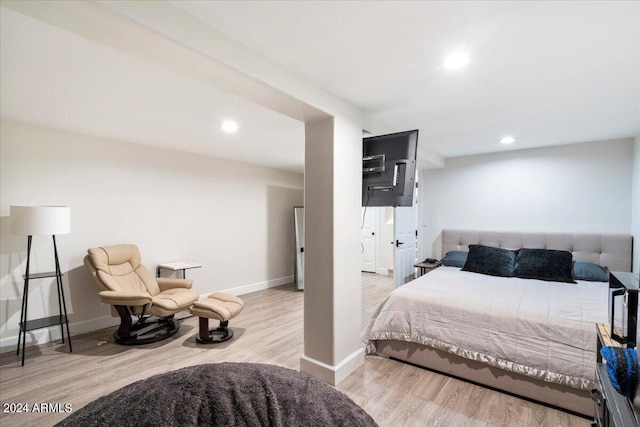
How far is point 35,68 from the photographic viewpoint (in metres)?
1.94

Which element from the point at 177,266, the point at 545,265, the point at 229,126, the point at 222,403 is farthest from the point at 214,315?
the point at 545,265

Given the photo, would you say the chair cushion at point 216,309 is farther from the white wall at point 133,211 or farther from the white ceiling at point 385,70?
the white ceiling at point 385,70

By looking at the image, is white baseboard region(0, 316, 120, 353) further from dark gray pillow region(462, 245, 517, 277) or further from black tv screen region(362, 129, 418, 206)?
dark gray pillow region(462, 245, 517, 277)

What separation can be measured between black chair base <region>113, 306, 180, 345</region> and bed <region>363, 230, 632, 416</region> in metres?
2.35

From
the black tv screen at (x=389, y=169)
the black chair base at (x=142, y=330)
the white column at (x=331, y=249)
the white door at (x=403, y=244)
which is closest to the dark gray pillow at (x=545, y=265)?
the white door at (x=403, y=244)

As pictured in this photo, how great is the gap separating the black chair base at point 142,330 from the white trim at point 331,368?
1854mm

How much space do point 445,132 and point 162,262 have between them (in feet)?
13.9

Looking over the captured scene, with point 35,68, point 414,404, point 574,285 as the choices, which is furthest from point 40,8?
point 574,285

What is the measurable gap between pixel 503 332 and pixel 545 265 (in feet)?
5.92

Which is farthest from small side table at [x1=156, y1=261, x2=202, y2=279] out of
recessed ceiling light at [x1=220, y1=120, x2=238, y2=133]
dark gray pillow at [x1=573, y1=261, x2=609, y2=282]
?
dark gray pillow at [x1=573, y1=261, x2=609, y2=282]

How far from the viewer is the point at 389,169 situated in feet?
8.85

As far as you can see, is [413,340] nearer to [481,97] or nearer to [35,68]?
[481,97]

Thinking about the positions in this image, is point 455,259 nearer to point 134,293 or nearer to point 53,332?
point 134,293

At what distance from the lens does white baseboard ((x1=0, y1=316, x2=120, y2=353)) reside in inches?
121
